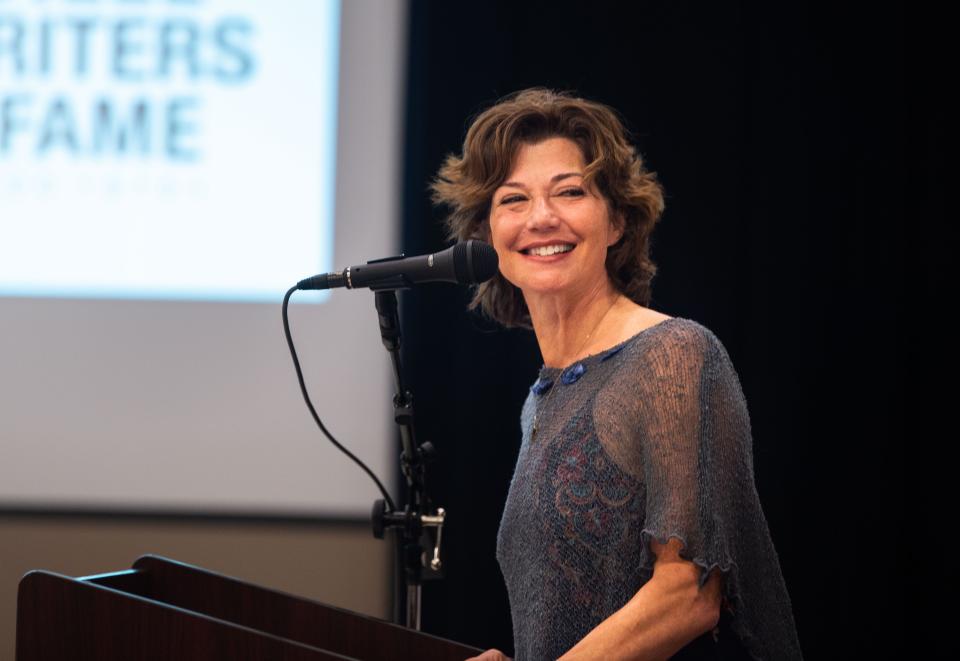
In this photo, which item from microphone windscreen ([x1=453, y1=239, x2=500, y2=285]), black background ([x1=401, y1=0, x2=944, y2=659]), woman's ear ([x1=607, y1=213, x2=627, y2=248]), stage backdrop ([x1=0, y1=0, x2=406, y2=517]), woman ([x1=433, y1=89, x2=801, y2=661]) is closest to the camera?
woman ([x1=433, y1=89, x2=801, y2=661])

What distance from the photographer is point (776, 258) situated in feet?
10.4

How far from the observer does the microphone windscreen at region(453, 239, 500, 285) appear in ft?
5.10

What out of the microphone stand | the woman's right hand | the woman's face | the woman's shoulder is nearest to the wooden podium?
the woman's right hand

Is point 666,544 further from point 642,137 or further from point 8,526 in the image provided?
point 8,526

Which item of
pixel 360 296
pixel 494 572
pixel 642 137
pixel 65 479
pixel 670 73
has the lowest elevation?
pixel 494 572

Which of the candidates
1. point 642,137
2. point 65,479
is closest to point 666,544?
point 642,137

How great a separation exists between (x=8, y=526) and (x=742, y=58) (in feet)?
9.04

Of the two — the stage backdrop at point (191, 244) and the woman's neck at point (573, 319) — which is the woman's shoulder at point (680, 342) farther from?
the stage backdrop at point (191, 244)

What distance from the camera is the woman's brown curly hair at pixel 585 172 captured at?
1.79 m

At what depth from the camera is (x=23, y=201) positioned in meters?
2.96

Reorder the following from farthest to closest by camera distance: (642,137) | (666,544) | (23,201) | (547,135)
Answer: (642,137) → (23,201) → (547,135) → (666,544)

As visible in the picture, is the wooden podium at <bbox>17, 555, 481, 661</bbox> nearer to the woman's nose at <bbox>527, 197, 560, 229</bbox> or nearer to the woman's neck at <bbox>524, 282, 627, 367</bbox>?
the woman's neck at <bbox>524, 282, 627, 367</bbox>

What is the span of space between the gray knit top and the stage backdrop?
5.31 ft

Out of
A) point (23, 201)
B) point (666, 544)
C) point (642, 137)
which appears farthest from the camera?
point (642, 137)
